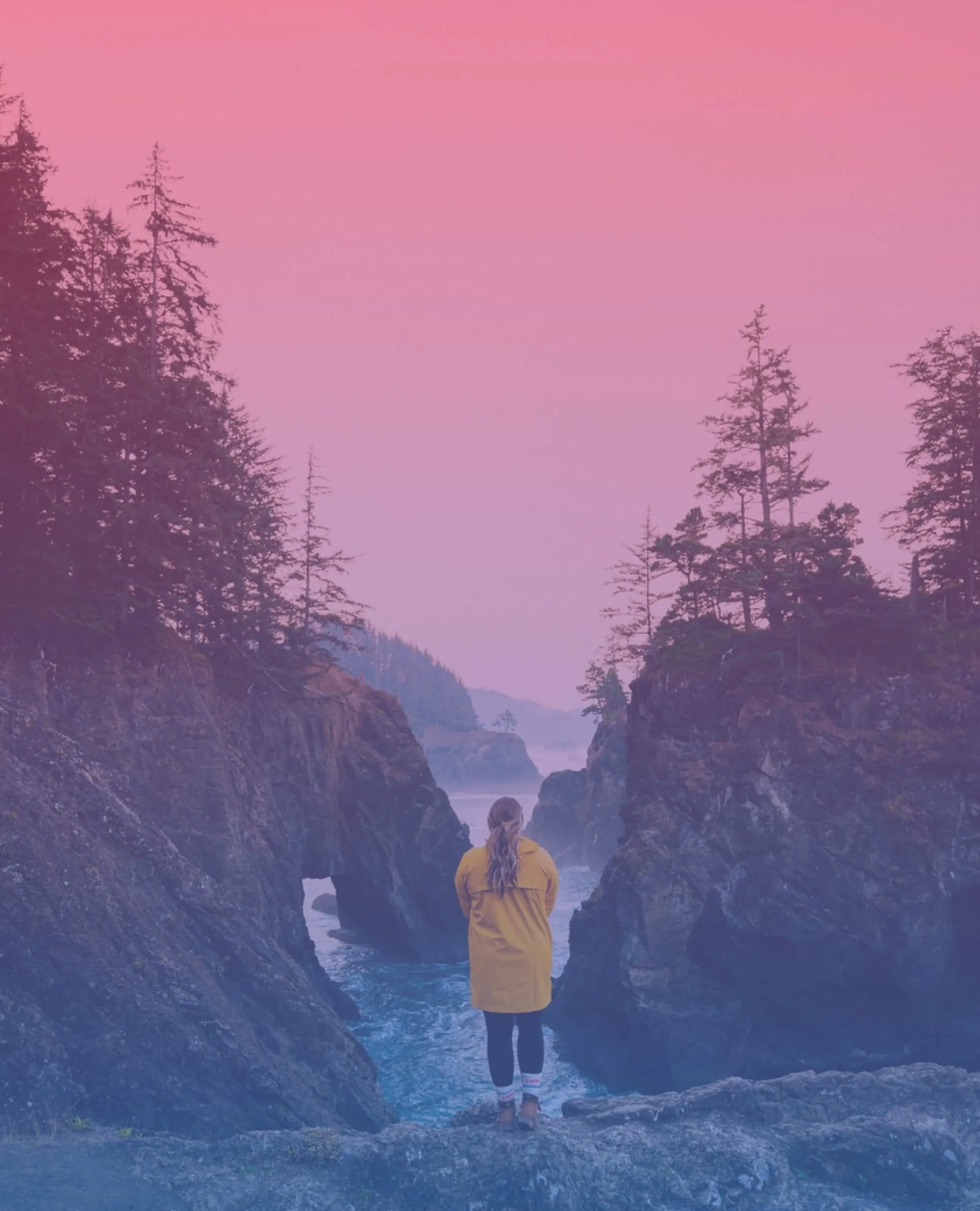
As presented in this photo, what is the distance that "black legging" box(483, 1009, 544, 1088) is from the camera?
30.8 feet

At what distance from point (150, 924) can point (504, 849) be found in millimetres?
8788

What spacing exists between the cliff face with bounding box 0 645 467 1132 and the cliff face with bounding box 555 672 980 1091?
34.8 ft

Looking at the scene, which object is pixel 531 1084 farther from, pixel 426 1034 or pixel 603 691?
pixel 603 691

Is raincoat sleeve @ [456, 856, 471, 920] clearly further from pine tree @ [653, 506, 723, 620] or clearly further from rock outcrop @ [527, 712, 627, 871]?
rock outcrop @ [527, 712, 627, 871]

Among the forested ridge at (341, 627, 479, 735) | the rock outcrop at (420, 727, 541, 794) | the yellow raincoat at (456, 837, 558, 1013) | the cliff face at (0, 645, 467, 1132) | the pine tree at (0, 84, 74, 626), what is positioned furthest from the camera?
the forested ridge at (341, 627, 479, 735)

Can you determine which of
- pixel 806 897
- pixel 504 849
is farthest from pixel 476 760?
pixel 504 849

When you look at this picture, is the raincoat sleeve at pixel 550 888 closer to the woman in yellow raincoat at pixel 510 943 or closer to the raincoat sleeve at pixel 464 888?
the woman in yellow raincoat at pixel 510 943

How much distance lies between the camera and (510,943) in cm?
924

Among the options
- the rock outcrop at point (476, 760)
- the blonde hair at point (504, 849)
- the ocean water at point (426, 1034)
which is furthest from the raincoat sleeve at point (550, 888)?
the rock outcrop at point (476, 760)

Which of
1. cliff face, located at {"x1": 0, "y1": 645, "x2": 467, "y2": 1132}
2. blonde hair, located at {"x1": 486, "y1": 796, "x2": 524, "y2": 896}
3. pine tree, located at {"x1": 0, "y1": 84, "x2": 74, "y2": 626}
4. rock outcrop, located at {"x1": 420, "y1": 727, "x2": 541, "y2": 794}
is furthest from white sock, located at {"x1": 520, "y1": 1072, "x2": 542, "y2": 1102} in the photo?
rock outcrop, located at {"x1": 420, "y1": 727, "x2": 541, "y2": 794}

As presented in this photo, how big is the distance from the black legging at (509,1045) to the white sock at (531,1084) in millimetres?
34

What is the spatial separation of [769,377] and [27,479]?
2529 cm

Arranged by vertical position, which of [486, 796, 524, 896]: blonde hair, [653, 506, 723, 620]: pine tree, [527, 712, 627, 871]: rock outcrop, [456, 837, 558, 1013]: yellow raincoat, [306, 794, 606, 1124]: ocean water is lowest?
[306, 794, 606, 1124]: ocean water

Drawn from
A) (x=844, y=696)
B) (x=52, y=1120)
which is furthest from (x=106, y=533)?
(x=844, y=696)
